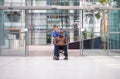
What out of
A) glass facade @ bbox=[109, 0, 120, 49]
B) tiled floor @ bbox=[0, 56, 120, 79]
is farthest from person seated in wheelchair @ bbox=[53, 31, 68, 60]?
glass facade @ bbox=[109, 0, 120, 49]

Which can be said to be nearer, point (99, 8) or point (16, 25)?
point (99, 8)

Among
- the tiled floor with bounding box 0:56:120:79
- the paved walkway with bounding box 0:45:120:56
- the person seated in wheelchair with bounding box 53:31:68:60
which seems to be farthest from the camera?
the paved walkway with bounding box 0:45:120:56

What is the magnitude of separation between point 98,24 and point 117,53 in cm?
275

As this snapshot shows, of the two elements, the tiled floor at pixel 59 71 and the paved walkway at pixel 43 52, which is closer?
the tiled floor at pixel 59 71

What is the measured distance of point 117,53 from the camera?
23031mm

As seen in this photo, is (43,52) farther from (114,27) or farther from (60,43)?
(60,43)

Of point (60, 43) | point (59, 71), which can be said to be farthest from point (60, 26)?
point (59, 71)

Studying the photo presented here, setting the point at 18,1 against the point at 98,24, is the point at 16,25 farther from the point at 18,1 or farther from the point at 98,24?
the point at 98,24

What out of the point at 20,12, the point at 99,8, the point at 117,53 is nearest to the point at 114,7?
the point at 99,8

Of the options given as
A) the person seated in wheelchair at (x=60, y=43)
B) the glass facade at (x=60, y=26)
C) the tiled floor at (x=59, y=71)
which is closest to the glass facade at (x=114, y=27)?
the glass facade at (x=60, y=26)

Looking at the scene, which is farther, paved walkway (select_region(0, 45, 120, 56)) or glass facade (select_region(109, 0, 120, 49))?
glass facade (select_region(109, 0, 120, 49))

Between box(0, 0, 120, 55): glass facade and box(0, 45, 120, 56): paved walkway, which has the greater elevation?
box(0, 0, 120, 55): glass facade

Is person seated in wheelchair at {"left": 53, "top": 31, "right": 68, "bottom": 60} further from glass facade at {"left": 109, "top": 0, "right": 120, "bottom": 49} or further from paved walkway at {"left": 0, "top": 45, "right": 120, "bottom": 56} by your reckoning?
glass facade at {"left": 109, "top": 0, "right": 120, "bottom": 49}

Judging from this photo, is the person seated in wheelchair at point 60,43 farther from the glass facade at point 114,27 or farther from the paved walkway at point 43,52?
the glass facade at point 114,27
